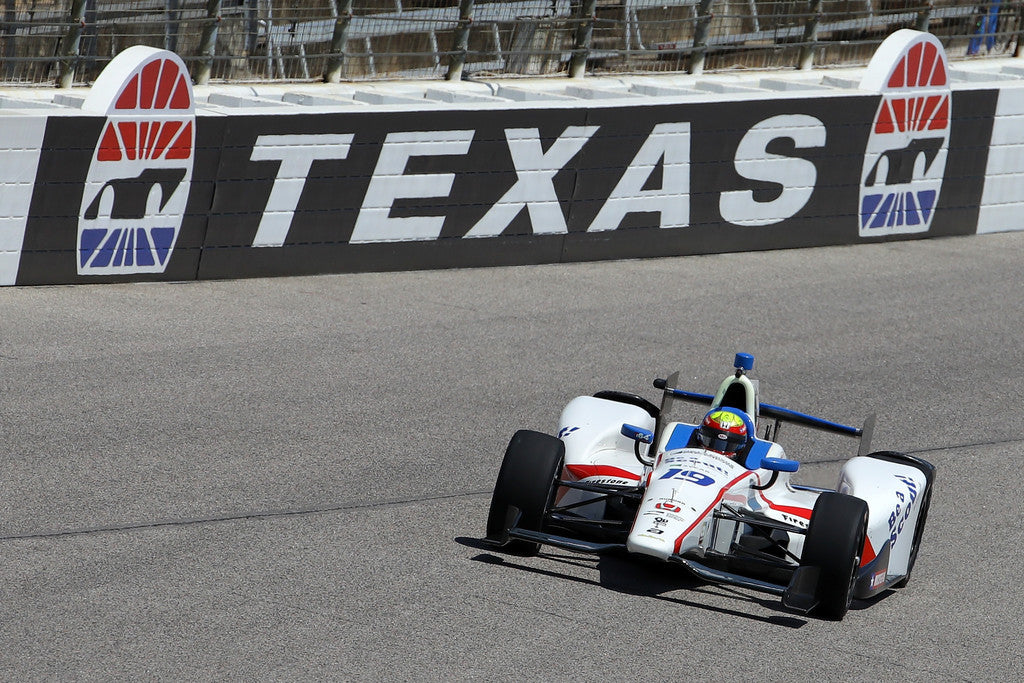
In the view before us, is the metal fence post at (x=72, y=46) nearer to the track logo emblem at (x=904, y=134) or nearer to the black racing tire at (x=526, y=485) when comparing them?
the track logo emblem at (x=904, y=134)

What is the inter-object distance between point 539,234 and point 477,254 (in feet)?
2.14

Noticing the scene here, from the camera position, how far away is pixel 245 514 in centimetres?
726

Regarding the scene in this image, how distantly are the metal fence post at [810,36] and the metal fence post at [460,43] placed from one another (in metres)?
4.51

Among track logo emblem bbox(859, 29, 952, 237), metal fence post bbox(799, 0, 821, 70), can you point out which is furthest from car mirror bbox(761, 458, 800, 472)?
metal fence post bbox(799, 0, 821, 70)

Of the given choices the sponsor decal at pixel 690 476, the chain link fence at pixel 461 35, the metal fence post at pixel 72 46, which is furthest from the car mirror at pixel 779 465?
the metal fence post at pixel 72 46

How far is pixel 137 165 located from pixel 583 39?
19.7 feet

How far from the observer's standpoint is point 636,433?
738cm

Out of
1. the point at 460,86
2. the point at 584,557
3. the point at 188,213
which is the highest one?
the point at 460,86

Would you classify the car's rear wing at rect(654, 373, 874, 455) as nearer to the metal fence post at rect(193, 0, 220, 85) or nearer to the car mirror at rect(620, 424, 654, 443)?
the car mirror at rect(620, 424, 654, 443)

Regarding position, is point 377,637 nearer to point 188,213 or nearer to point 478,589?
point 478,589

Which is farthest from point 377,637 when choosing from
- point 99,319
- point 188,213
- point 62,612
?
point 188,213

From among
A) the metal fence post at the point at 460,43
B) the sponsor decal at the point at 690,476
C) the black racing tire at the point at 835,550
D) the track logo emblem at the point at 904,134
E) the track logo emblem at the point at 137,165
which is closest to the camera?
the black racing tire at the point at 835,550

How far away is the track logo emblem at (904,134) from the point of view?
15125 mm

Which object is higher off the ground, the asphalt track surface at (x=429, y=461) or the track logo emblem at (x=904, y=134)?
the track logo emblem at (x=904, y=134)
